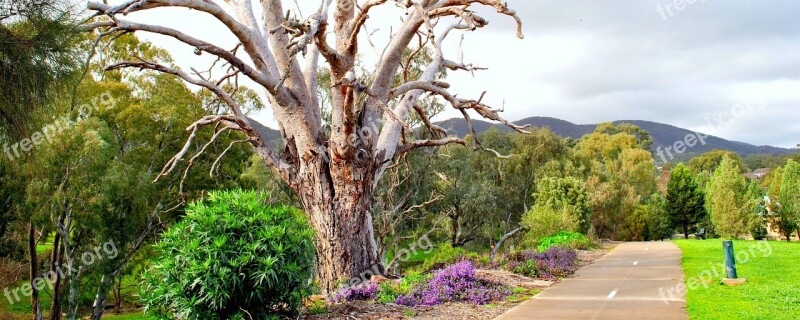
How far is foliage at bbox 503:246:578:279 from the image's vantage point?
13.8 m

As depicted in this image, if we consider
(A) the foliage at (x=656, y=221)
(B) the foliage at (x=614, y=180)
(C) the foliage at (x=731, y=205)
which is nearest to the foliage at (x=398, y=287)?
(B) the foliage at (x=614, y=180)

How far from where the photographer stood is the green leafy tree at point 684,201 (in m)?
52.1

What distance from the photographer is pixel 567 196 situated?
1340 inches

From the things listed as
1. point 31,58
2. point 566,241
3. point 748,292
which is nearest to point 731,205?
point 566,241

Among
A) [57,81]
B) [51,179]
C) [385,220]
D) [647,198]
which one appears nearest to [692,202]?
[647,198]

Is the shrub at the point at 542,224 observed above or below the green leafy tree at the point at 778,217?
above

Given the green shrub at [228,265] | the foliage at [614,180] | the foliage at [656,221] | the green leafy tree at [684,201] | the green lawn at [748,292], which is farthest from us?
the green leafy tree at [684,201]

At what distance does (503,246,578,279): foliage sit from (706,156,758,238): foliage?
95.7ft

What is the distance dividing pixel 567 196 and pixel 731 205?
14.4 metres

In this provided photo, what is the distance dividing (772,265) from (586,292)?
7924 mm

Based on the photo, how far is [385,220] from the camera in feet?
93.9

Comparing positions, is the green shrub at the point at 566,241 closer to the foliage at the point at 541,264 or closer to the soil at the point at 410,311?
the foliage at the point at 541,264

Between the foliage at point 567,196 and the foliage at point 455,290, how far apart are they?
22.9 meters

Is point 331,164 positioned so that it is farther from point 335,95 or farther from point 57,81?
point 57,81
